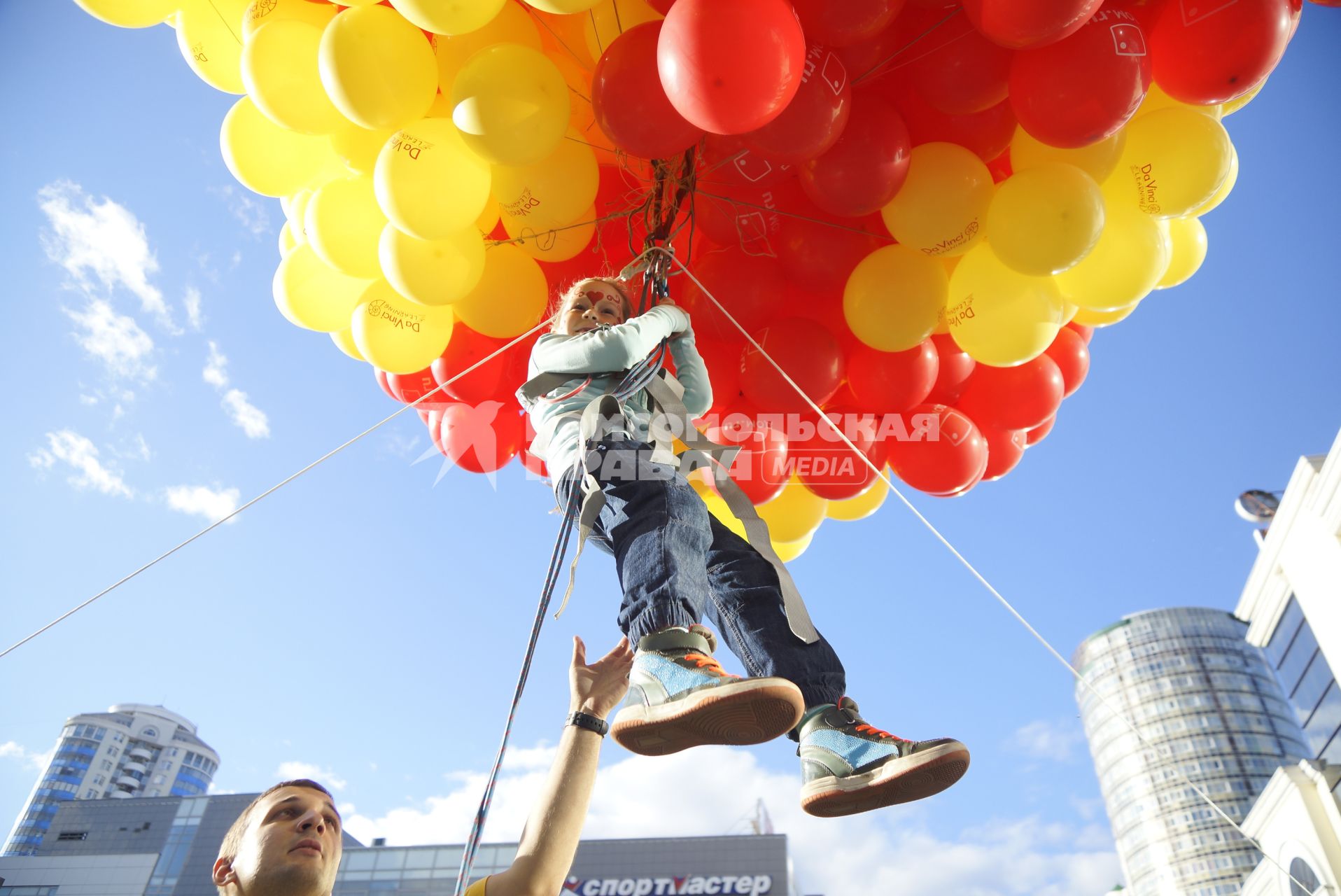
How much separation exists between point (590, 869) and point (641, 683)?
22092 millimetres

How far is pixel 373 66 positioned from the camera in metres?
2.14

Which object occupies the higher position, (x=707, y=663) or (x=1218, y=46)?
(x=1218, y=46)

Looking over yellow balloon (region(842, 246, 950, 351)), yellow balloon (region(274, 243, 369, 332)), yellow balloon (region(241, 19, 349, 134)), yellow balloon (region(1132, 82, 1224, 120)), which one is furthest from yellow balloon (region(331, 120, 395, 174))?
yellow balloon (region(1132, 82, 1224, 120))

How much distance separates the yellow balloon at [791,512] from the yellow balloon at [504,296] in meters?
1.10

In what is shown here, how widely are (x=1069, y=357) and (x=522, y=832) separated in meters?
2.54

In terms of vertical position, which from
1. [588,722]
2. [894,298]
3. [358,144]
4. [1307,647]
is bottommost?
[588,722]

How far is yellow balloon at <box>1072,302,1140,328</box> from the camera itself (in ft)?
9.28

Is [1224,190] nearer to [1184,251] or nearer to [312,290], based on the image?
[1184,251]

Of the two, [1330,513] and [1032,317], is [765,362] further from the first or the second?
[1330,513]

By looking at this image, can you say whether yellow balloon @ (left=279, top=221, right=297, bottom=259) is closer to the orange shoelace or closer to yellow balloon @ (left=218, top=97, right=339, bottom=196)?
yellow balloon @ (left=218, top=97, right=339, bottom=196)

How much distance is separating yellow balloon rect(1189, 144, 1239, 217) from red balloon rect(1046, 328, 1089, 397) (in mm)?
544

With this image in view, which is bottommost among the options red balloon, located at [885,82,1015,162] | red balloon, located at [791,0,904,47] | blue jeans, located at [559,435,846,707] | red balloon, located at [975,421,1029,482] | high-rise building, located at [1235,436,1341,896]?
blue jeans, located at [559,435,846,707]

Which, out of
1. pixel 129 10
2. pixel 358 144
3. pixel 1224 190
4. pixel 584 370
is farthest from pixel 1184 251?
pixel 129 10

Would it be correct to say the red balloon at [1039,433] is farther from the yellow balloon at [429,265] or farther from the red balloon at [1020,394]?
the yellow balloon at [429,265]
